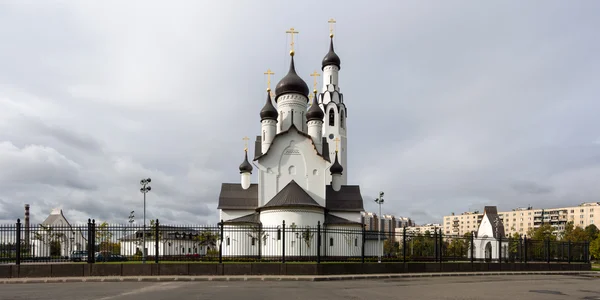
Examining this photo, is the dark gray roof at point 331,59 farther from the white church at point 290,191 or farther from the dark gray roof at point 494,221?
the dark gray roof at point 494,221

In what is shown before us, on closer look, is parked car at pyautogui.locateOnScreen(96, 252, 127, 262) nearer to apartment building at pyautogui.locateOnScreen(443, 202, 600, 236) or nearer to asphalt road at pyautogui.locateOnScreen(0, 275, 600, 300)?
asphalt road at pyautogui.locateOnScreen(0, 275, 600, 300)

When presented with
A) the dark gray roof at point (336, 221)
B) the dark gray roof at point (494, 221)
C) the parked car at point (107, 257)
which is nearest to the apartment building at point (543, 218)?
the dark gray roof at point (494, 221)

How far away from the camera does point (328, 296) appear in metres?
12.4

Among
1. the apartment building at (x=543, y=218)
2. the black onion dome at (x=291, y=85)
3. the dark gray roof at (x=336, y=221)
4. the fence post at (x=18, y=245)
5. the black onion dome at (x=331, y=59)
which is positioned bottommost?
the apartment building at (x=543, y=218)

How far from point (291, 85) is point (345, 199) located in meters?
12.4

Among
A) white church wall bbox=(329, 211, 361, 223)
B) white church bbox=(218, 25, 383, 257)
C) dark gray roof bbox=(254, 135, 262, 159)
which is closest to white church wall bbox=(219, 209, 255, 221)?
white church bbox=(218, 25, 383, 257)

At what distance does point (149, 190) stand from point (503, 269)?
27.2 meters

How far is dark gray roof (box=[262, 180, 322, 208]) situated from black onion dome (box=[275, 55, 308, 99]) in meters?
11.0

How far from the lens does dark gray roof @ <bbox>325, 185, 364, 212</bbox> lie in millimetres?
42253

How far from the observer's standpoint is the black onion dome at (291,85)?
144ft

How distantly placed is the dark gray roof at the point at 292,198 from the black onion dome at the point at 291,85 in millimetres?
10986

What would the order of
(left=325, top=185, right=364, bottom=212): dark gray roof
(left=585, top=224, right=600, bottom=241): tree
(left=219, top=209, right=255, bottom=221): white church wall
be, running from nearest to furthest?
(left=219, top=209, right=255, bottom=221): white church wall → (left=325, top=185, right=364, bottom=212): dark gray roof → (left=585, top=224, right=600, bottom=241): tree

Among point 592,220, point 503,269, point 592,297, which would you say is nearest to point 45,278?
point 592,297

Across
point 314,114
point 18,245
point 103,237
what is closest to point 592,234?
point 314,114
